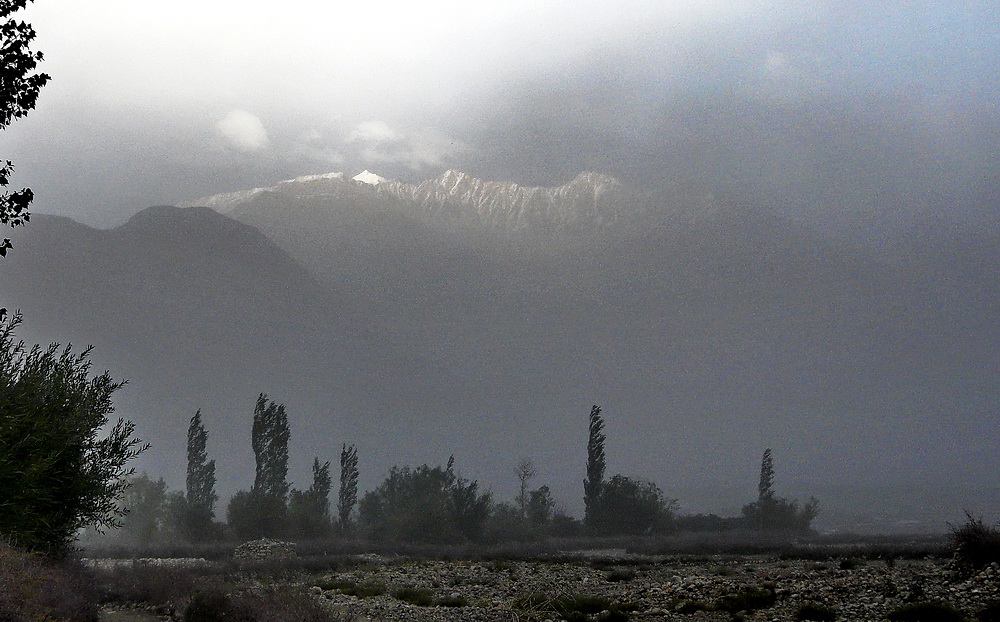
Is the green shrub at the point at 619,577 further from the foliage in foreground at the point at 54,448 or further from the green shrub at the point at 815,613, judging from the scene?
the foliage in foreground at the point at 54,448

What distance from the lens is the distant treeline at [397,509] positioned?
7431 cm

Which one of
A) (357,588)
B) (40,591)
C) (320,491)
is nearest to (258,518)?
(320,491)

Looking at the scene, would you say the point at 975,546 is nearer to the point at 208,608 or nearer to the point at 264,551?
the point at 208,608

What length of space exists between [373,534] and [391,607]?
51.6 metres

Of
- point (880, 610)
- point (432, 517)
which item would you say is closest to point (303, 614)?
point (880, 610)

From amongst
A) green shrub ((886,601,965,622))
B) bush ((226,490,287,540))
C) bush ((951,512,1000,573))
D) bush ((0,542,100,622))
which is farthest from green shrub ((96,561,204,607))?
bush ((226,490,287,540))

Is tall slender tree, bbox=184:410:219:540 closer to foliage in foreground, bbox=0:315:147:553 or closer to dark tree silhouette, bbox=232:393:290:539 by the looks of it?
dark tree silhouette, bbox=232:393:290:539

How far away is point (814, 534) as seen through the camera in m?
85.4

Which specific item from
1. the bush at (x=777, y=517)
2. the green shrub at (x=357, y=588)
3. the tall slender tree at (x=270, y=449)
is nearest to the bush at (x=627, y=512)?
the bush at (x=777, y=517)

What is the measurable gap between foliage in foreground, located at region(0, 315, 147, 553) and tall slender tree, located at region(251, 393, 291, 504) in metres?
55.6

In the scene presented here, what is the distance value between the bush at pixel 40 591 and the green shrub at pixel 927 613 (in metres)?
23.8

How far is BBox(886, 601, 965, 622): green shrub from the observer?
64.8 ft

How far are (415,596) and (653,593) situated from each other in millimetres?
10269

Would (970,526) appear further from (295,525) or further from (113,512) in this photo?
(295,525)
